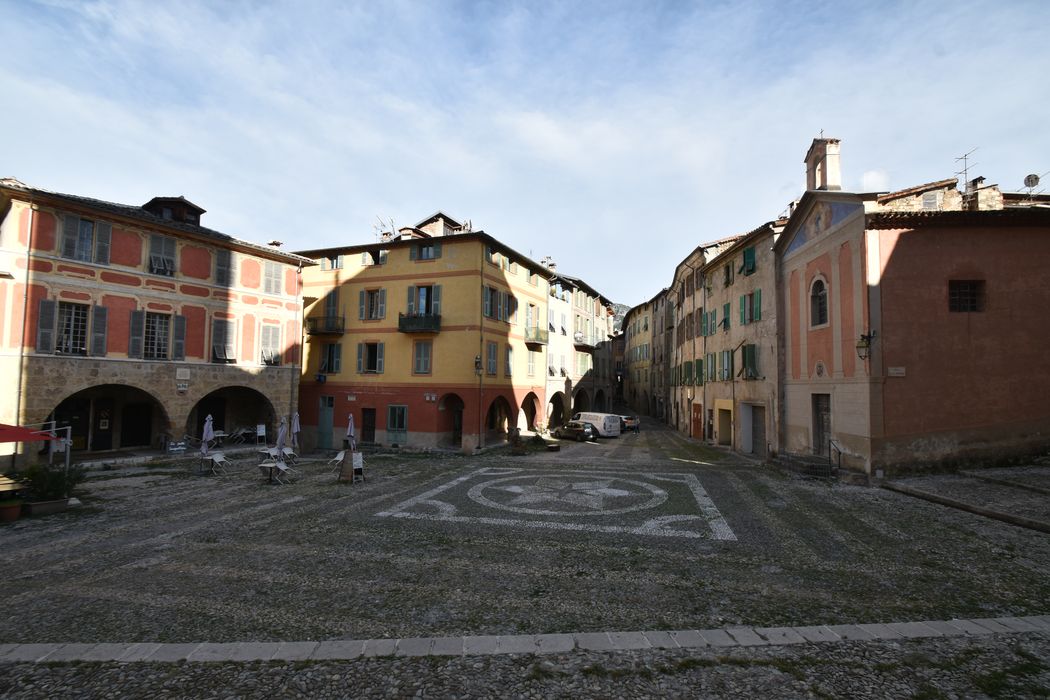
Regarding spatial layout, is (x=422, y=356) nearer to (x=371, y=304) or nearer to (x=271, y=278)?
(x=371, y=304)

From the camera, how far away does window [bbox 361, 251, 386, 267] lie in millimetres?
29869

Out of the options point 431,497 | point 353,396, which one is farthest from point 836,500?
point 353,396

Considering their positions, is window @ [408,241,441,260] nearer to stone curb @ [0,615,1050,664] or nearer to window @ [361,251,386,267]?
window @ [361,251,386,267]

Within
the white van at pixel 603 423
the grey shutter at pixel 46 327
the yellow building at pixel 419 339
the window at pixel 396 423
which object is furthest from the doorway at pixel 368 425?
the white van at pixel 603 423

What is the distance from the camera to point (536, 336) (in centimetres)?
3300

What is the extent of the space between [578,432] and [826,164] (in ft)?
69.0

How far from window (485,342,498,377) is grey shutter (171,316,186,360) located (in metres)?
14.6

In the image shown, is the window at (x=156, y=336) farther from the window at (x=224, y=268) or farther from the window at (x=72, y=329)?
the window at (x=224, y=268)

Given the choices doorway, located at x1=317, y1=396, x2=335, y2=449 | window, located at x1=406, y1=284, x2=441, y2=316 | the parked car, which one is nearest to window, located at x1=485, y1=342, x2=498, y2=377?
window, located at x1=406, y1=284, x2=441, y2=316

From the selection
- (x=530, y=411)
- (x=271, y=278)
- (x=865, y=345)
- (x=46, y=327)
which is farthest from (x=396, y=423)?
(x=865, y=345)

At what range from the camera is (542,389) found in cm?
Answer: 3512

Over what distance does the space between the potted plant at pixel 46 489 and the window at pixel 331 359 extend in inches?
685

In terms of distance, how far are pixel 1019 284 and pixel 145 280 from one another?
33.1m

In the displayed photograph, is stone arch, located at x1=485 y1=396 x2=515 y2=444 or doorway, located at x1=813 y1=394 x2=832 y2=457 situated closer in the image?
doorway, located at x1=813 y1=394 x2=832 y2=457
